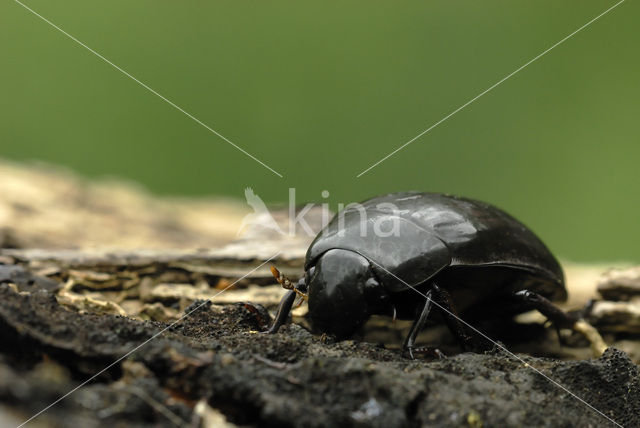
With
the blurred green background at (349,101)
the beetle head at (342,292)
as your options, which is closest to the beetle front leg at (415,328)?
the beetle head at (342,292)

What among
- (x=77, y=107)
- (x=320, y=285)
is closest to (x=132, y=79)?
(x=77, y=107)

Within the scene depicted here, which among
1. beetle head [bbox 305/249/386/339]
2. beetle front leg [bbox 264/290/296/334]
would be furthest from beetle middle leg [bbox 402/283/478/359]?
beetle front leg [bbox 264/290/296/334]

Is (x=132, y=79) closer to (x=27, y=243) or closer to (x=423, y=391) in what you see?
(x=27, y=243)

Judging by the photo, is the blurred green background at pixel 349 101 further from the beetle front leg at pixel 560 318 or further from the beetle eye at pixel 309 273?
the beetle eye at pixel 309 273

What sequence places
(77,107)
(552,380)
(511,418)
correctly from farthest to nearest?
(77,107) → (552,380) → (511,418)

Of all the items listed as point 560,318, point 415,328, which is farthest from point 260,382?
point 560,318

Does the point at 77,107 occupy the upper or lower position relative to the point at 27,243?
upper

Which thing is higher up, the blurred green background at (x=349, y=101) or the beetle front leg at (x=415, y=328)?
the blurred green background at (x=349, y=101)
